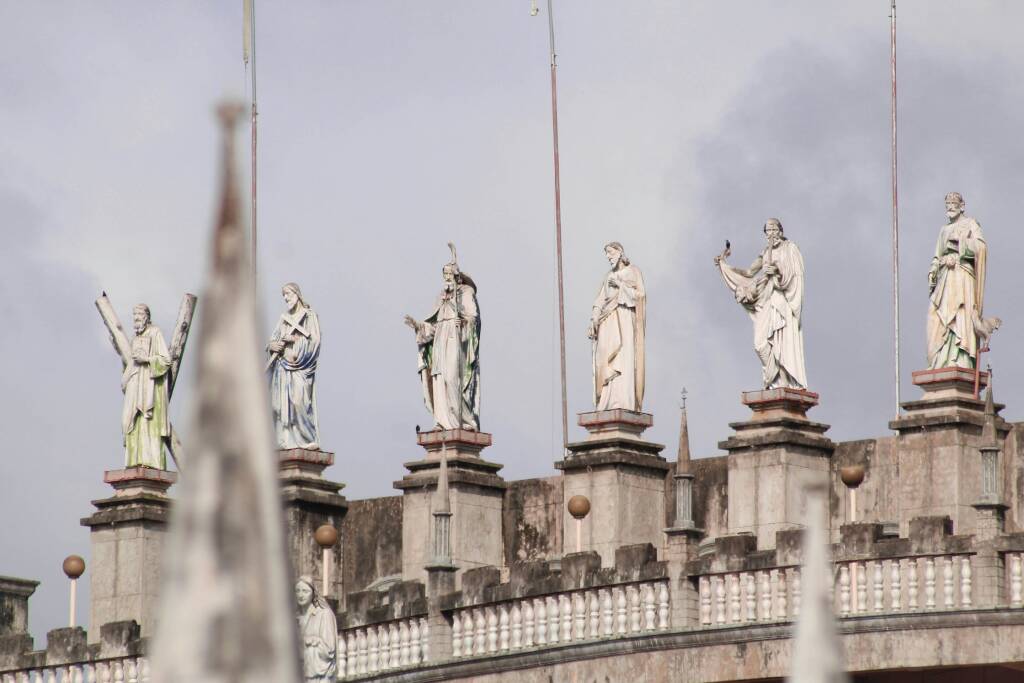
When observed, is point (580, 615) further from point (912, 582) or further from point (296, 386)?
point (296, 386)

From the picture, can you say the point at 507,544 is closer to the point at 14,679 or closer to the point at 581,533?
the point at 581,533

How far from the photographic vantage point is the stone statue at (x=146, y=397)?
110ft

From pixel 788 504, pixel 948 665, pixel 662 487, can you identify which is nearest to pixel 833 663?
pixel 948 665

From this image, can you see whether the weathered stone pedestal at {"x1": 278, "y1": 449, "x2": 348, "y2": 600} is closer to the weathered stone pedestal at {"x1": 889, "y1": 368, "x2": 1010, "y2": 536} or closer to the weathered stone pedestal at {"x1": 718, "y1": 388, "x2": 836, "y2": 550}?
the weathered stone pedestal at {"x1": 718, "y1": 388, "x2": 836, "y2": 550}

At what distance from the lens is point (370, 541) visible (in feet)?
104

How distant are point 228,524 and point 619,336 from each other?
70.8ft

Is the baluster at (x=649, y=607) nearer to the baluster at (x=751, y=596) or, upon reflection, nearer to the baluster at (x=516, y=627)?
the baluster at (x=751, y=596)

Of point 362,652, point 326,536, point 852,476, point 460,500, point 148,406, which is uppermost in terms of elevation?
point 148,406

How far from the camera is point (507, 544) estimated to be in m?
30.6

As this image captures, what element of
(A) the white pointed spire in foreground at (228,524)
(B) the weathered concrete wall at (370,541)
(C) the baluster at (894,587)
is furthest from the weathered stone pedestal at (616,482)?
(A) the white pointed spire in foreground at (228,524)

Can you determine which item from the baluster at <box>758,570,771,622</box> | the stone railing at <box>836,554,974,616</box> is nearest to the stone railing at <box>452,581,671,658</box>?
the baluster at <box>758,570,771,622</box>

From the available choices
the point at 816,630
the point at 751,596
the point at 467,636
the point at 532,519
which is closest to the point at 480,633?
the point at 467,636

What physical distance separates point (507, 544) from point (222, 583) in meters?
23.0

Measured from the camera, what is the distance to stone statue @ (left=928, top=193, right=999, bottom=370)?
87.0ft
